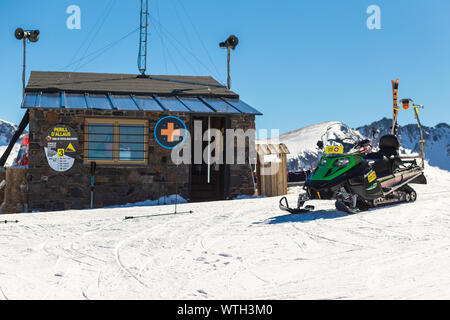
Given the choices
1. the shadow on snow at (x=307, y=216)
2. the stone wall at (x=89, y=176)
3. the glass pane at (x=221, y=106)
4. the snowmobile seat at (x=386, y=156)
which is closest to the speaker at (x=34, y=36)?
the stone wall at (x=89, y=176)

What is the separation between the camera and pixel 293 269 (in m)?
4.46

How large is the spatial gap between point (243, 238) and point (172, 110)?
7078 millimetres

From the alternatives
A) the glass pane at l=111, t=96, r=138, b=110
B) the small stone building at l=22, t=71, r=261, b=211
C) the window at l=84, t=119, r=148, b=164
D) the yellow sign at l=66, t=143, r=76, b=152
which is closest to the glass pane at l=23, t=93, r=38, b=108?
the small stone building at l=22, t=71, r=261, b=211

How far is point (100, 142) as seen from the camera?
12328 mm

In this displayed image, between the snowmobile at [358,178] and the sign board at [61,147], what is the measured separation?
21.9 ft

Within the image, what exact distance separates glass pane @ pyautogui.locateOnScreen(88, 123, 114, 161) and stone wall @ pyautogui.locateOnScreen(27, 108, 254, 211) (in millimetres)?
237

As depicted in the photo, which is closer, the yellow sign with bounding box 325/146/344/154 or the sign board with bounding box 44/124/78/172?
the yellow sign with bounding box 325/146/344/154

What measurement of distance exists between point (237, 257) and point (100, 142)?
8.28m

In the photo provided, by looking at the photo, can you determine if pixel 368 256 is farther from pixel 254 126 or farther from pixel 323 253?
pixel 254 126

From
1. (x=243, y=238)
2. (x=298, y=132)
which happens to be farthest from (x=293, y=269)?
(x=298, y=132)

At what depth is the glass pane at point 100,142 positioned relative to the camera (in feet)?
40.3

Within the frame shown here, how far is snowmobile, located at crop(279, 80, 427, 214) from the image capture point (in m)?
7.50

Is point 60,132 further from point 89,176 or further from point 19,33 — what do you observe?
point 19,33

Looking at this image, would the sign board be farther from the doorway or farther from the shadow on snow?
the shadow on snow
